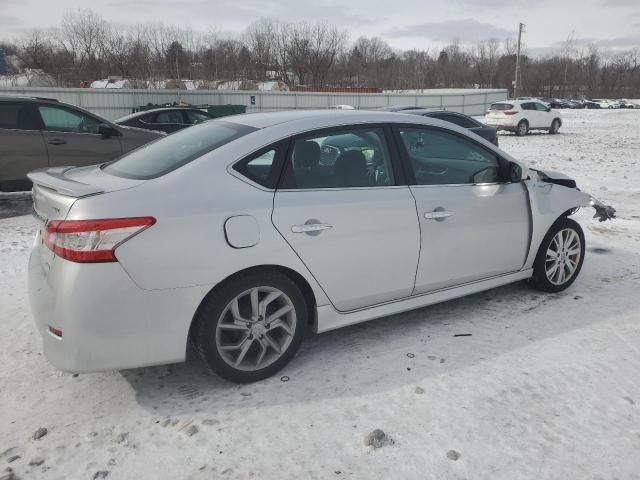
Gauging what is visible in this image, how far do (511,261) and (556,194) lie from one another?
0.76 meters

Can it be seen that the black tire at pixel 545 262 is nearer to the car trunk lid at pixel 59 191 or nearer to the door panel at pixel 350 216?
the door panel at pixel 350 216

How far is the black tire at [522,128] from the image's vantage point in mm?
23312

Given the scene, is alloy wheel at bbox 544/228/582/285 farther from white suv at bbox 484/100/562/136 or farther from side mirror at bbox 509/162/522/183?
white suv at bbox 484/100/562/136

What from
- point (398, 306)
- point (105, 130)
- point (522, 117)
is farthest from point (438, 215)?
point (522, 117)

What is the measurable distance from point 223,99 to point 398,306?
2857cm

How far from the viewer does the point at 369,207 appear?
10.7ft

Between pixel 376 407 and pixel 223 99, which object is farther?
pixel 223 99

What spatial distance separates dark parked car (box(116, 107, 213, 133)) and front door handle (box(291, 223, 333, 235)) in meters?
12.0

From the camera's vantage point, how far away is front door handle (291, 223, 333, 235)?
298 cm

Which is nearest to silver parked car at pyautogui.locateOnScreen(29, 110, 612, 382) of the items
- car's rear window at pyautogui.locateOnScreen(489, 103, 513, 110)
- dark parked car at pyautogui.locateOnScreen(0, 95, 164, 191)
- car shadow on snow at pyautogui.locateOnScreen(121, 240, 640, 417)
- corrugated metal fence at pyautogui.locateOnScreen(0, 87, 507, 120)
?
car shadow on snow at pyautogui.locateOnScreen(121, 240, 640, 417)

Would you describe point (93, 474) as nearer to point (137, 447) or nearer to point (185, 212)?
point (137, 447)

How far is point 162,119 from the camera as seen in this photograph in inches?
579

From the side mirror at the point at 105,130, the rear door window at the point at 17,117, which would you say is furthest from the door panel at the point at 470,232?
the rear door window at the point at 17,117

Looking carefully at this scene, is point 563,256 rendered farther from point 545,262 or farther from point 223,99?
point 223,99
